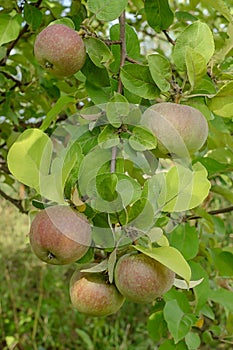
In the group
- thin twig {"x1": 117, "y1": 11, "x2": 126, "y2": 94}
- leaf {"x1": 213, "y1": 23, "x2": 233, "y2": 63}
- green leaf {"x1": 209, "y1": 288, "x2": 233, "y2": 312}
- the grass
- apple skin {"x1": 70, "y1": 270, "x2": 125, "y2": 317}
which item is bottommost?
the grass

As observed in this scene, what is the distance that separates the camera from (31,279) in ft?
10.6

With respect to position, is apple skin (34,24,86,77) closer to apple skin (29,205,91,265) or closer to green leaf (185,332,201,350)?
apple skin (29,205,91,265)

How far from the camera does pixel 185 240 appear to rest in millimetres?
1034

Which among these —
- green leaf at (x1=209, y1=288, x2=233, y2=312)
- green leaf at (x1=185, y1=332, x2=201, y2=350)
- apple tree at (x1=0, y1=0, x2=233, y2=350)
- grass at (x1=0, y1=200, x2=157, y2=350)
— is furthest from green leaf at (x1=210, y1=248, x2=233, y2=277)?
grass at (x1=0, y1=200, x2=157, y2=350)

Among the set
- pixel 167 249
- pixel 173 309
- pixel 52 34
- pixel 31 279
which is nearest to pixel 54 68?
pixel 52 34

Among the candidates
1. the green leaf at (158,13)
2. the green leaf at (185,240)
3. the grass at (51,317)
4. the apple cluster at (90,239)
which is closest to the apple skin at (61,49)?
→ the apple cluster at (90,239)

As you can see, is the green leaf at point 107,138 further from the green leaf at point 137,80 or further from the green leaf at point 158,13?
the green leaf at point 158,13

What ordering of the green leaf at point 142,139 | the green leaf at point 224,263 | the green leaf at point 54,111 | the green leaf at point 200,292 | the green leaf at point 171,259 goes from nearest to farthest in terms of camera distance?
the green leaf at point 171,259 < the green leaf at point 142,139 < the green leaf at point 54,111 < the green leaf at point 200,292 < the green leaf at point 224,263

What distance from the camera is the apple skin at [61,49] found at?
0.68 m

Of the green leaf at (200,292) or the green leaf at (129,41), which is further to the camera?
the green leaf at (200,292)

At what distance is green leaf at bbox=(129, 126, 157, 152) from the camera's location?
25.1 inches

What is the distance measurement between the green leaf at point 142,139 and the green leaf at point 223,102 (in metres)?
0.11

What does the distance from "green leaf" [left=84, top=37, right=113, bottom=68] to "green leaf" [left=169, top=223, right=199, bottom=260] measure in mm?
438

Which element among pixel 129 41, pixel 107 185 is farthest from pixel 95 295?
pixel 129 41
